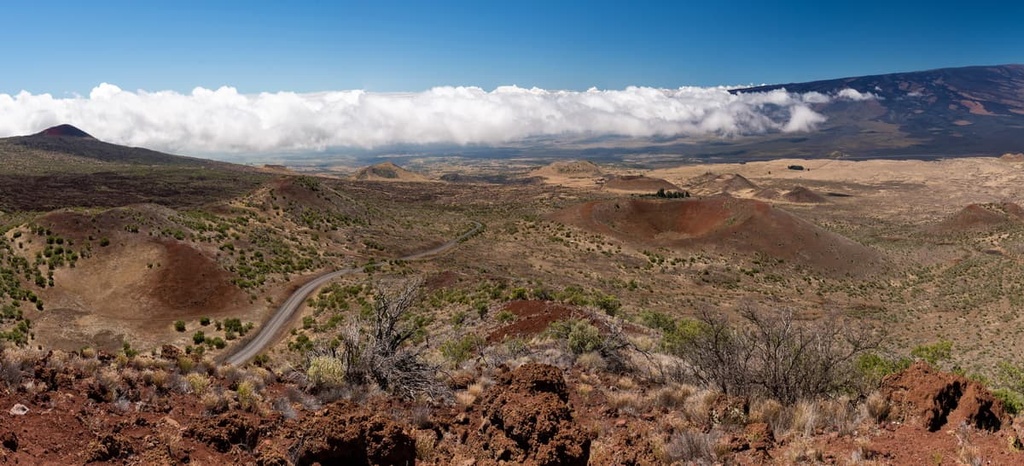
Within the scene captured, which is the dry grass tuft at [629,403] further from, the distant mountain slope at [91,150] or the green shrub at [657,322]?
the distant mountain slope at [91,150]

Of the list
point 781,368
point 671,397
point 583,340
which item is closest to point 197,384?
point 671,397

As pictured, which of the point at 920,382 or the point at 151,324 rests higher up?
the point at 920,382

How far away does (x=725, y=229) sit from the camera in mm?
55781

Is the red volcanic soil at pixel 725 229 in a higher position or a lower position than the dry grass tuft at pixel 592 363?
lower

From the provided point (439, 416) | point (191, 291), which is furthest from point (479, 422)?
point (191, 291)

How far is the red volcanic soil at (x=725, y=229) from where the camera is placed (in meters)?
50.2

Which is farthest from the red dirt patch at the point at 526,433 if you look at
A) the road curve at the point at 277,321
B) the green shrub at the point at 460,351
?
the road curve at the point at 277,321

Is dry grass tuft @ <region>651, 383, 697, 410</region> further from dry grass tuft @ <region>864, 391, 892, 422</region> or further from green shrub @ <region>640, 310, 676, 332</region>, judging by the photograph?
green shrub @ <region>640, 310, 676, 332</region>

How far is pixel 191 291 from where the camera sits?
100 feet

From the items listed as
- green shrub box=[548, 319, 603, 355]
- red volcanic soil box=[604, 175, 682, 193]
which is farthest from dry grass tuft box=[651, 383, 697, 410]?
red volcanic soil box=[604, 175, 682, 193]

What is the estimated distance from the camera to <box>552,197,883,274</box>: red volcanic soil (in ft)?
165

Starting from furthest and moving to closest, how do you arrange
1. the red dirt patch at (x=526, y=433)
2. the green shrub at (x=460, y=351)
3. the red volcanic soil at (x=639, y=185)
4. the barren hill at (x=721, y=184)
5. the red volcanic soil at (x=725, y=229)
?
1. the barren hill at (x=721, y=184)
2. the red volcanic soil at (x=639, y=185)
3. the red volcanic soil at (x=725, y=229)
4. the green shrub at (x=460, y=351)
5. the red dirt patch at (x=526, y=433)

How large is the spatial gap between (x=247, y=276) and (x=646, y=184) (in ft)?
371

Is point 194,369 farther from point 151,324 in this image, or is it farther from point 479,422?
point 151,324
